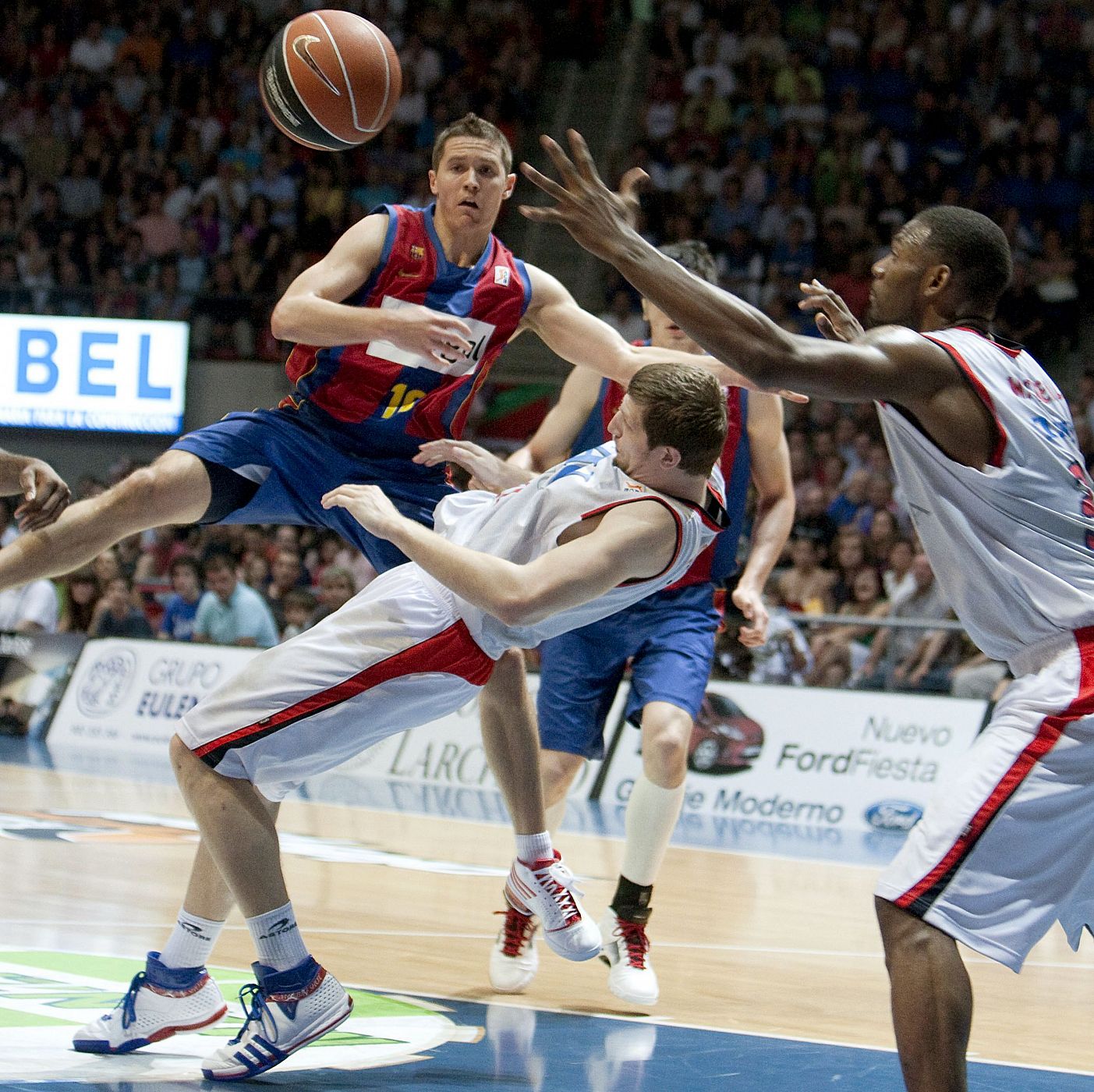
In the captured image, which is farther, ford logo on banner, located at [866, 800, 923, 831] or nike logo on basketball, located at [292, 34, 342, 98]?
ford logo on banner, located at [866, 800, 923, 831]

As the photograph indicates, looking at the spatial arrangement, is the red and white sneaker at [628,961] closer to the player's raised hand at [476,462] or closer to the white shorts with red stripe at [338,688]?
the white shorts with red stripe at [338,688]

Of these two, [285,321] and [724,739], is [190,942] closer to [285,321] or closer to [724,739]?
[285,321]

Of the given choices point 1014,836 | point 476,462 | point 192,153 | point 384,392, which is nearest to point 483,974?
point 476,462

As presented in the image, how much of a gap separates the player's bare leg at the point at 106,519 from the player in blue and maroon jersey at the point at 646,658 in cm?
137

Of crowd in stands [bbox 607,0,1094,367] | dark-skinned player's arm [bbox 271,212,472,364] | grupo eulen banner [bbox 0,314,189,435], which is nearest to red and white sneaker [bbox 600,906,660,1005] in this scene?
dark-skinned player's arm [bbox 271,212,472,364]

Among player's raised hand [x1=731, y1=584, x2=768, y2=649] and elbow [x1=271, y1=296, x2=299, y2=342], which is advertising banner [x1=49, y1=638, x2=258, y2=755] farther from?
elbow [x1=271, y1=296, x2=299, y2=342]

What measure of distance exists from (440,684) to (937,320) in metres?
1.44

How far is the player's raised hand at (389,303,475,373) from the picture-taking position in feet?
12.9

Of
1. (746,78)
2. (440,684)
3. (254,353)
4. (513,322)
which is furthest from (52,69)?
(440,684)

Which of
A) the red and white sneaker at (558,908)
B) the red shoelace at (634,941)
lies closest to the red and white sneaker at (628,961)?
the red shoelace at (634,941)

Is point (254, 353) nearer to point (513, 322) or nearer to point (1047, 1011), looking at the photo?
point (513, 322)

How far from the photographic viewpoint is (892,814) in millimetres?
9219

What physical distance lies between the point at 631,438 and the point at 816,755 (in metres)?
6.16

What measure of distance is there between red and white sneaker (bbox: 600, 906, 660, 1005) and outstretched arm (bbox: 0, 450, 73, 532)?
2.00 m
